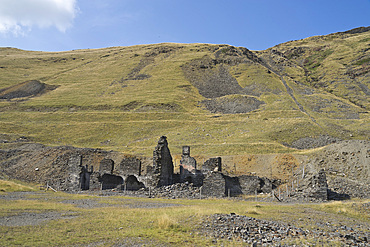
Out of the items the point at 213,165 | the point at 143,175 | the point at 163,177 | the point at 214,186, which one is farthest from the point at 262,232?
the point at 143,175

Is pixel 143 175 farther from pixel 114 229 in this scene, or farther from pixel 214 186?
pixel 114 229

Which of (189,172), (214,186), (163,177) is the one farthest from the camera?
(189,172)

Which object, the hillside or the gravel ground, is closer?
the gravel ground

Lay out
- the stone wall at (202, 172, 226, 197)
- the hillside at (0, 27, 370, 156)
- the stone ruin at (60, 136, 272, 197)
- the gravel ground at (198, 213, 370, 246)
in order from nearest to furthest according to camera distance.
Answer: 1. the gravel ground at (198, 213, 370, 246)
2. the stone wall at (202, 172, 226, 197)
3. the stone ruin at (60, 136, 272, 197)
4. the hillside at (0, 27, 370, 156)

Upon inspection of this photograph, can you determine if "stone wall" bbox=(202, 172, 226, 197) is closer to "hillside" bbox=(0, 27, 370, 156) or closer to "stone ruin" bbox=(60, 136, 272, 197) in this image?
"stone ruin" bbox=(60, 136, 272, 197)

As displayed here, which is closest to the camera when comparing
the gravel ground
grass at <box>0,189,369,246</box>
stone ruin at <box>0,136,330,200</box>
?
grass at <box>0,189,369,246</box>

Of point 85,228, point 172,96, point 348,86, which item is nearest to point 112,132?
point 172,96

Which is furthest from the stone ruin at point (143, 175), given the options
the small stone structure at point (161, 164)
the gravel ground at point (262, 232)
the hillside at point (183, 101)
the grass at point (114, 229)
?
the gravel ground at point (262, 232)

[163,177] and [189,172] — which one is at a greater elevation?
[189,172]

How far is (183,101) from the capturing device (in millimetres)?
96375

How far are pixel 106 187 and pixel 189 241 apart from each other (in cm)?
2668

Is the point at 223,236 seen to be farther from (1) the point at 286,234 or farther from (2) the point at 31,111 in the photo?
(2) the point at 31,111

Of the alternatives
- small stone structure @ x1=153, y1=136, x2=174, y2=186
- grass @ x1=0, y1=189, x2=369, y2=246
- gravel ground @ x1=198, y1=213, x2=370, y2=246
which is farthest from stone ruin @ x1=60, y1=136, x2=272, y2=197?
gravel ground @ x1=198, y1=213, x2=370, y2=246

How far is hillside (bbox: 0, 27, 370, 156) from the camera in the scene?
60719mm
